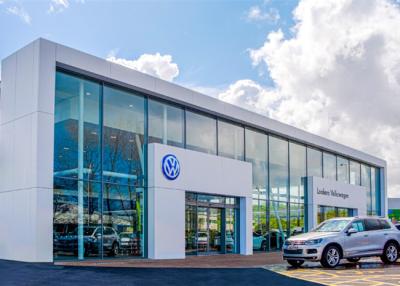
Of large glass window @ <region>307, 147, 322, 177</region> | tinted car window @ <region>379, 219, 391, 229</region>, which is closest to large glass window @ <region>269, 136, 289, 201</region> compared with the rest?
large glass window @ <region>307, 147, 322, 177</region>

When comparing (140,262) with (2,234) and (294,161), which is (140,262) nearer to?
(2,234)

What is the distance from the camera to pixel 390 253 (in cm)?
1758

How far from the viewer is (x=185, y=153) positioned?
68.4 feet

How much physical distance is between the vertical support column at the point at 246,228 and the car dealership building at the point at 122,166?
0.05 metres

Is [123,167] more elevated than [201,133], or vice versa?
[201,133]

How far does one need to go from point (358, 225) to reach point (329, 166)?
16.0 metres

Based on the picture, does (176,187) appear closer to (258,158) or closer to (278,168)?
(258,158)

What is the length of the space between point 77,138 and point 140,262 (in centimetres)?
455

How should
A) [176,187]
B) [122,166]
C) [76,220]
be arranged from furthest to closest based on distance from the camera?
1. [176,187]
2. [122,166]
3. [76,220]

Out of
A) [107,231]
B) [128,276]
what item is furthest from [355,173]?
[128,276]

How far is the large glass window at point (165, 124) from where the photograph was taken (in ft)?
66.0

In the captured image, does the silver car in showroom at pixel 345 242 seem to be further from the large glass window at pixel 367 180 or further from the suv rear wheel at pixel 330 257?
the large glass window at pixel 367 180

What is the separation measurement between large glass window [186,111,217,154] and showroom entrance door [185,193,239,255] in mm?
2037

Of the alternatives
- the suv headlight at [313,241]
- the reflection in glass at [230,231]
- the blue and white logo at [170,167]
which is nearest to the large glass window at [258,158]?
the reflection in glass at [230,231]
